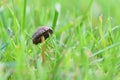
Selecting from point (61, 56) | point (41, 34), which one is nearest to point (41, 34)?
point (41, 34)

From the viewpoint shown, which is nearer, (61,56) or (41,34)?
(61,56)

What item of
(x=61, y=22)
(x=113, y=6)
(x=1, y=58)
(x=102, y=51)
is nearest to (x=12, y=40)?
(x=1, y=58)

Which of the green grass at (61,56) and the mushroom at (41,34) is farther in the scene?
the mushroom at (41,34)

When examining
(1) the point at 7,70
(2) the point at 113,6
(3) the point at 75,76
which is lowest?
(3) the point at 75,76

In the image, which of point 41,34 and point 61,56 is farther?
point 41,34

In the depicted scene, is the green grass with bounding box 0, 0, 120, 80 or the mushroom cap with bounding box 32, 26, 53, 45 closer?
the green grass with bounding box 0, 0, 120, 80

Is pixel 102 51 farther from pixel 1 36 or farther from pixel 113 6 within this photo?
pixel 113 6

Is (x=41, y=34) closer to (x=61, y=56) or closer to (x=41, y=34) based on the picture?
(x=41, y=34)

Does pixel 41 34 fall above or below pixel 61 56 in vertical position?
above

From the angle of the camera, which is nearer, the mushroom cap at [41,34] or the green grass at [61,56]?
the green grass at [61,56]

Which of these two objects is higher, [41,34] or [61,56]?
[41,34]

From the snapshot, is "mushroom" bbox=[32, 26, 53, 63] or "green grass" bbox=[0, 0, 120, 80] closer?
"green grass" bbox=[0, 0, 120, 80]
